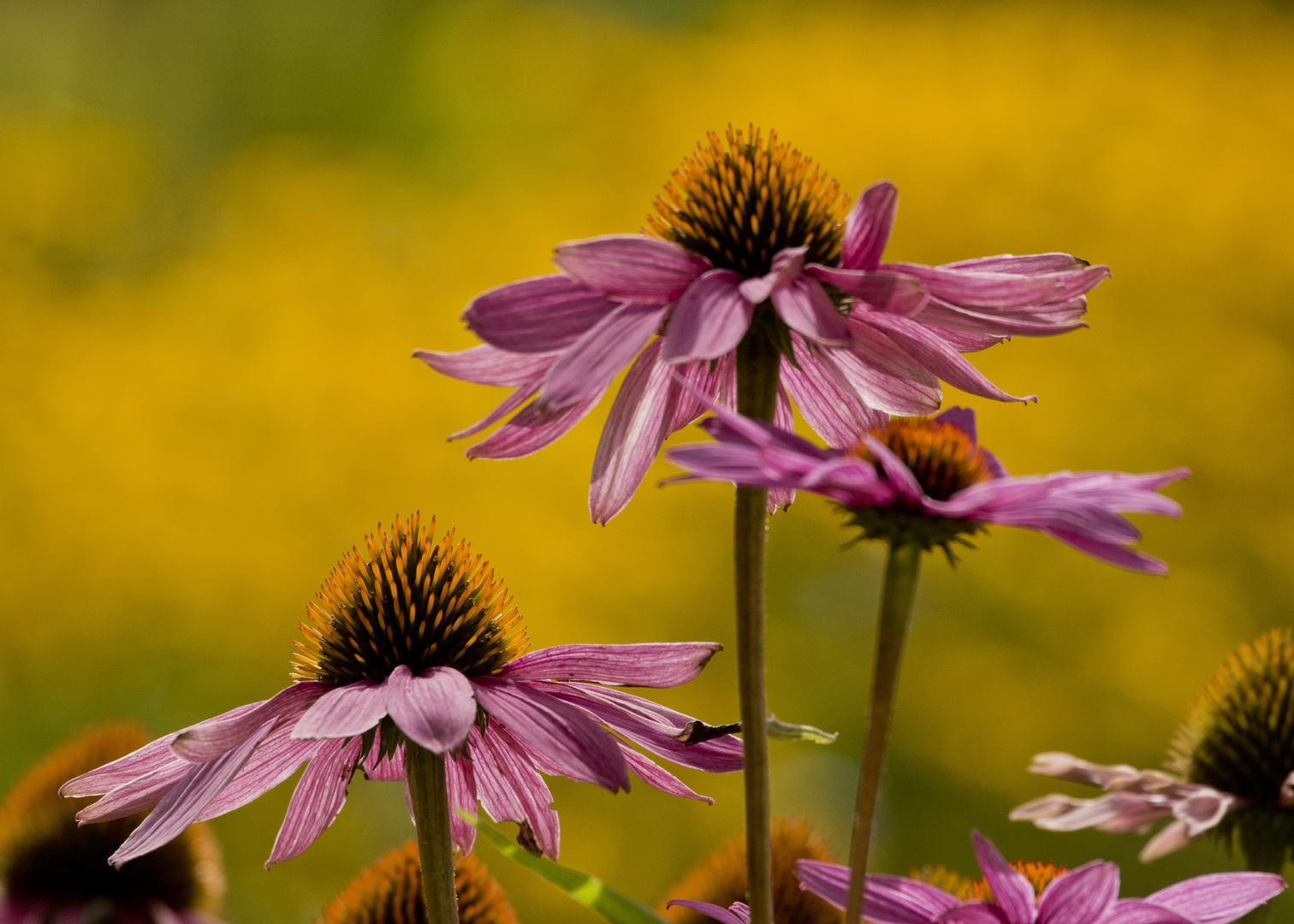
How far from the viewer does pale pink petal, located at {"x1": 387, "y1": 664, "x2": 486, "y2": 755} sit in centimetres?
37

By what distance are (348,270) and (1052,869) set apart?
10.7 feet

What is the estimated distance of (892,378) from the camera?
19.2 inches

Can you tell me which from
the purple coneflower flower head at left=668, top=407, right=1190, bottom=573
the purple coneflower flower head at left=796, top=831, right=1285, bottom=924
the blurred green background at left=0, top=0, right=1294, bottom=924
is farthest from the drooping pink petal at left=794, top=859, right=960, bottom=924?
the blurred green background at left=0, top=0, right=1294, bottom=924

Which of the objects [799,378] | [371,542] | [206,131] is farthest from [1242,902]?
[206,131]

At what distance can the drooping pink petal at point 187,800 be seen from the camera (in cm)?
39

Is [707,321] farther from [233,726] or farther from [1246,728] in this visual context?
[1246,728]

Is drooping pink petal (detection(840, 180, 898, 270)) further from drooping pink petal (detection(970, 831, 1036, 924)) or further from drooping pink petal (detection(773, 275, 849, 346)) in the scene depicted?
drooping pink petal (detection(970, 831, 1036, 924))

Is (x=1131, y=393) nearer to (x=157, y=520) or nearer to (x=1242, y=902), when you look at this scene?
(x=157, y=520)

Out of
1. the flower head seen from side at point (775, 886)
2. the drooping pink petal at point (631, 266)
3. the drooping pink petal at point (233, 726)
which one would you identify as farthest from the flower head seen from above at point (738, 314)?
the flower head seen from side at point (775, 886)

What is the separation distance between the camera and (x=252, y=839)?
250cm

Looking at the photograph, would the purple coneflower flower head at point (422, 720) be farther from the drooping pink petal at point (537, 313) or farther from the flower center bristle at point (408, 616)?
the drooping pink petal at point (537, 313)

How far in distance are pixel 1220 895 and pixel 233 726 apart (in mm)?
319

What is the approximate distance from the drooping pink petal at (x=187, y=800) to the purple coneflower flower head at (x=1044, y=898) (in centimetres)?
17

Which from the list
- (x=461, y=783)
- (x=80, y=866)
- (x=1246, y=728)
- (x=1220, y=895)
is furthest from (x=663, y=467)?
(x=1220, y=895)
